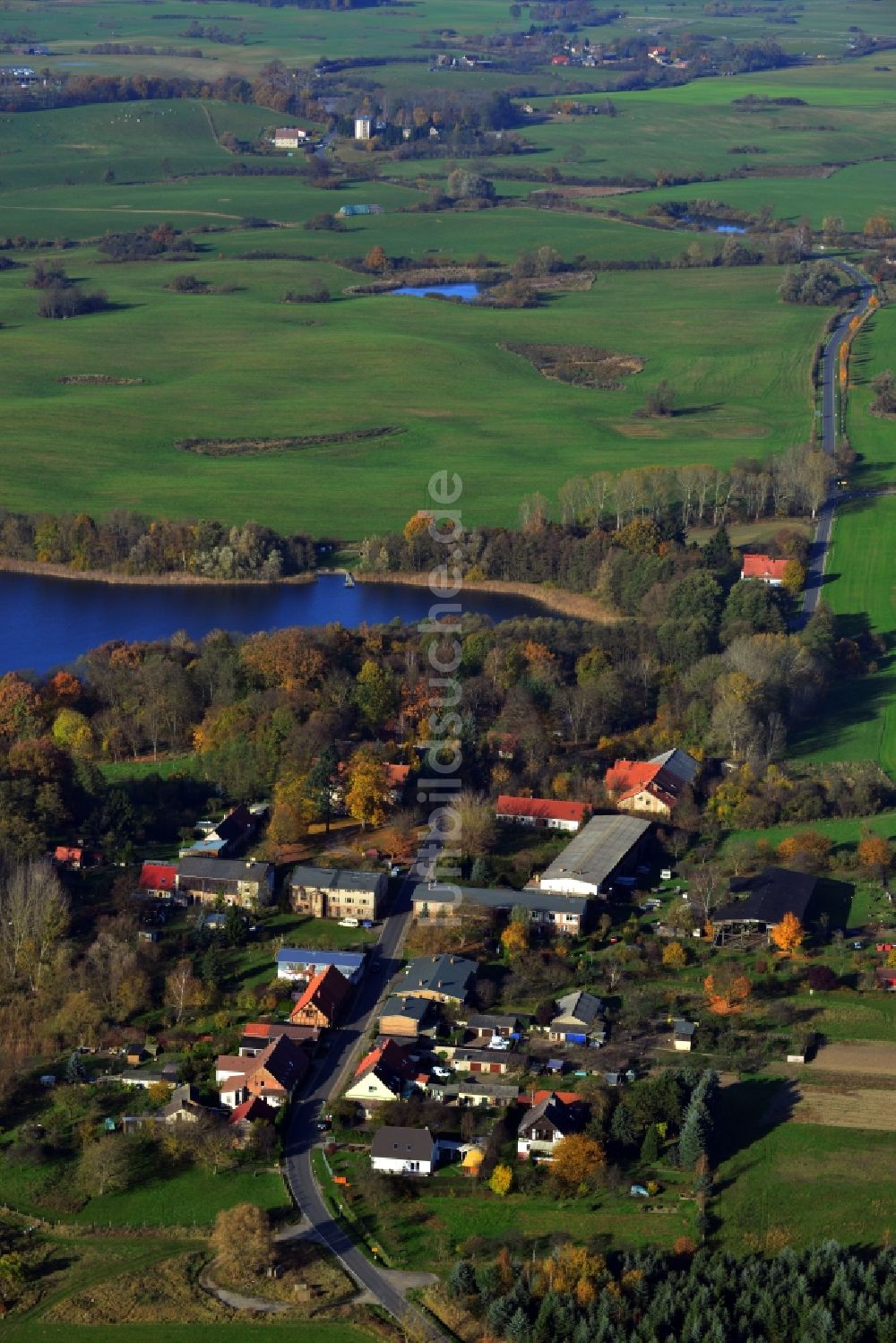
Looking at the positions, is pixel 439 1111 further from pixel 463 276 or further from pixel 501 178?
pixel 501 178

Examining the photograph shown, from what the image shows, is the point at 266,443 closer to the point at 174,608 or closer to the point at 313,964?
the point at 174,608

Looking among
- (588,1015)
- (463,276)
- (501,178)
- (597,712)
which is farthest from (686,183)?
(588,1015)

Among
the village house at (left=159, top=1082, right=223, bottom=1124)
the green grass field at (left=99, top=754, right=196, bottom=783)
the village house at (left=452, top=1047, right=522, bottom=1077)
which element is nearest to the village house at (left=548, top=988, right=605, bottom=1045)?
the village house at (left=452, top=1047, right=522, bottom=1077)

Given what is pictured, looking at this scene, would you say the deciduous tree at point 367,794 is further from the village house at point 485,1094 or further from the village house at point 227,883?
the village house at point 485,1094

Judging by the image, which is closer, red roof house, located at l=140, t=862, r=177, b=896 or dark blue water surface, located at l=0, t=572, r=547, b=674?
red roof house, located at l=140, t=862, r=177, b=896

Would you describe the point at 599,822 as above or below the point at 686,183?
below

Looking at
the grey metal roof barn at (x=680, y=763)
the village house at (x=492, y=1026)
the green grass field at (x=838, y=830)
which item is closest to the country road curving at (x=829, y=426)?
the grey metal roof barn at (x=680, y=763)

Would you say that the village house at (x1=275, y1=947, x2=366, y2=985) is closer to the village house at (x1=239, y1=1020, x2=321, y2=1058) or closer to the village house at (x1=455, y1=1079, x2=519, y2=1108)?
the village house at (x1=239, y1=1020, x2=321, y2=1058)
